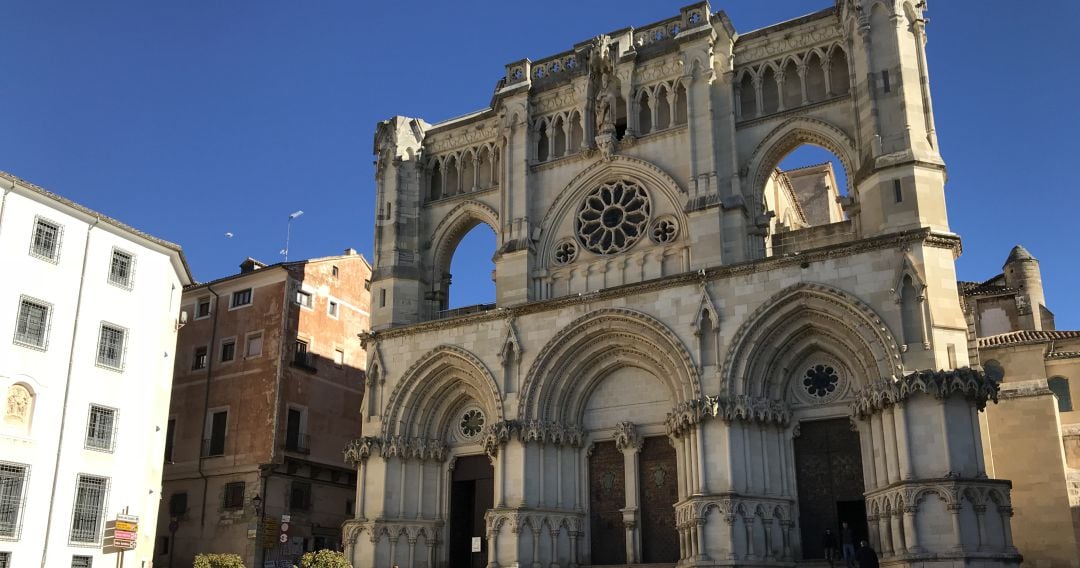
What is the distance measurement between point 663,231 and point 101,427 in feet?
55.5

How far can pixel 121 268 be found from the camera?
31.0m

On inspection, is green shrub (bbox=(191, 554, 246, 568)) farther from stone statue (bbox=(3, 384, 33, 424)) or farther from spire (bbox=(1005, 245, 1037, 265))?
spire (bbox=(1005, 245, 1037, 265))

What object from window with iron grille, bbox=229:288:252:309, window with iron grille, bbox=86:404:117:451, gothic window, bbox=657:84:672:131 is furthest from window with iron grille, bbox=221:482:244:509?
gothic window, bbox=657:84:672:131

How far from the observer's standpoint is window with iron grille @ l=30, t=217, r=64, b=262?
28.4 meters

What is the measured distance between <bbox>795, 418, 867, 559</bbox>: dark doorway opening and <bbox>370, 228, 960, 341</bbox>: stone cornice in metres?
4.24

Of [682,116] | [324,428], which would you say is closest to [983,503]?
[682,116]

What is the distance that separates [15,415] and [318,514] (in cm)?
1280

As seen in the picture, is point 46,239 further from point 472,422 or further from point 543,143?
point 543,143

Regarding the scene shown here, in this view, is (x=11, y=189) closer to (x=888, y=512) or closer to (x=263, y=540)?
(x=263, y=540)

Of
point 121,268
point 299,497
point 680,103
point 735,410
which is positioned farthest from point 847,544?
point 121,268

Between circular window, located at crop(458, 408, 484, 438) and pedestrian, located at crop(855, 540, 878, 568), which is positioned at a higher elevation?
circular window, located at crop(458, 408, 484, 438)

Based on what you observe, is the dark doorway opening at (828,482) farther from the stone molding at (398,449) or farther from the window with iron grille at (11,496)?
the window with iron grille at (11,496)

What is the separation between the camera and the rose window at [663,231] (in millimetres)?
29266

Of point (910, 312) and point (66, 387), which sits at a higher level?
point (910, 312)
